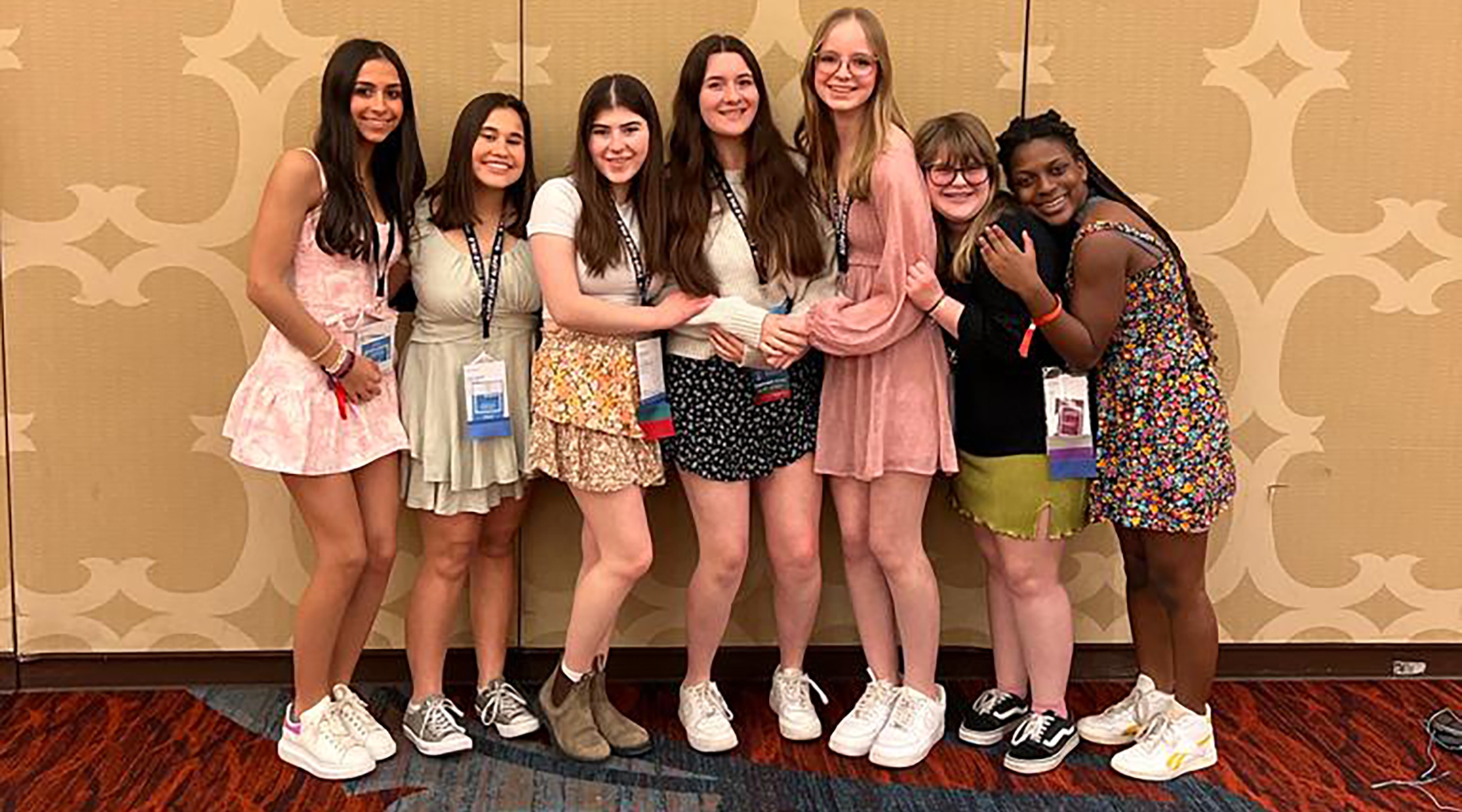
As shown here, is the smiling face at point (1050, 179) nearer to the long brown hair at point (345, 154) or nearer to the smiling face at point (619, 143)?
the smiling face at point (619, 143)

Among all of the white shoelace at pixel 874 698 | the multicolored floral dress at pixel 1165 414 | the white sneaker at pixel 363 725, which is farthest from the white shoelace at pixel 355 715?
the multicolored floral dress at pixel 1165 414

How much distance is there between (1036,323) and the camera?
3.12 metres

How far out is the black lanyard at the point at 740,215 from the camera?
127 inches

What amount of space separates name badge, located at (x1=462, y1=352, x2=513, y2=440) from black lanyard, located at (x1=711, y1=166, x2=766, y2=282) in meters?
0.66

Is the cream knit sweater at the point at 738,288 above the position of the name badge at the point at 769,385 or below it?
above

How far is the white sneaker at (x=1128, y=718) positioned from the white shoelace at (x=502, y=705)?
143 centimetres

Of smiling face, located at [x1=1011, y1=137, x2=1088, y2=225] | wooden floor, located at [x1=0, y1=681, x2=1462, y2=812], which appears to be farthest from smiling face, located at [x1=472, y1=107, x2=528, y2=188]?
wooden floor, located at [x1=0, y1=681, x2=1462, y2=812]

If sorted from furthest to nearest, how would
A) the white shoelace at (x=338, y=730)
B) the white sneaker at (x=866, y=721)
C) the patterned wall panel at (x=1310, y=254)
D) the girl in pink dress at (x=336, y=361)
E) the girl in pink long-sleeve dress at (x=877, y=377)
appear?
the patterned wall panel at (x=1310, y=254) → the white sneaker at (x=866, y=721) → the white shoelace at (x=338, y=730) → the girl in pink long-sleeve dress at (x=877, y=377) → the girl in pink dress at (x=336, y=361)

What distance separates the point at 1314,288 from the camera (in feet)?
12.2

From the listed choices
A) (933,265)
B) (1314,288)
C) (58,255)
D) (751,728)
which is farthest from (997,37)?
(58,255)

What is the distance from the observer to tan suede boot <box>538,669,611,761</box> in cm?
335

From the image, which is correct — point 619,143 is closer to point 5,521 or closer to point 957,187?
point 957,187

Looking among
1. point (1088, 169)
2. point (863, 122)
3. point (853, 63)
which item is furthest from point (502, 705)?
point (1088, 169)

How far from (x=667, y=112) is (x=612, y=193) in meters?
0.42
